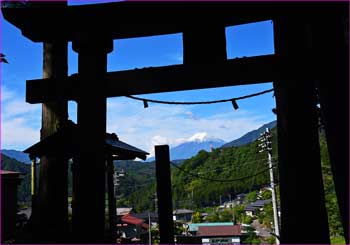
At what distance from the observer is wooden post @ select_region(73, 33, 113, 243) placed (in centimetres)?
247

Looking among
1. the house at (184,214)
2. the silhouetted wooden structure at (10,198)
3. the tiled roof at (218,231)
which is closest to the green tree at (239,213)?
the house at (184,214)

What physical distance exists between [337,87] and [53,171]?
253 centimetres

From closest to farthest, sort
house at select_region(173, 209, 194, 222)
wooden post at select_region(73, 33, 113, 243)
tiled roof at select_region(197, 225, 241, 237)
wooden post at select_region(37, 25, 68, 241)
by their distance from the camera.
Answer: wooden post at select_region(73, 33, 113, 243) → wooden post at select_region(37, 25, 68, 241) → tiled roof at select_region(197, 225, 241, 237) → house at select_region(173, 209, 194, 222)

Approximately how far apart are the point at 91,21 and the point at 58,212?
164 centimetres

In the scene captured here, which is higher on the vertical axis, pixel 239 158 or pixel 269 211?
pixel 239 158

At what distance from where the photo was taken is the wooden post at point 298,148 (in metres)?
2.24

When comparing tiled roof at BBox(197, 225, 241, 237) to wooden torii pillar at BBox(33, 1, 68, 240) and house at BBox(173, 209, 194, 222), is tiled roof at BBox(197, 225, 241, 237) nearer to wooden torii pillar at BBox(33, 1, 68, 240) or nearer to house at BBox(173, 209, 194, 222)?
house at BBox(173, 209, 194, 222)

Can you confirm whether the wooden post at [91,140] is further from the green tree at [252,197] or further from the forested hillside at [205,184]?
the green tree at [252,197]

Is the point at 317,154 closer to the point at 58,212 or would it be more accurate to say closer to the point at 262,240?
the point at 58,212

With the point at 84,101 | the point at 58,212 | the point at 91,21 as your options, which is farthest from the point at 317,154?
the point at 58,212

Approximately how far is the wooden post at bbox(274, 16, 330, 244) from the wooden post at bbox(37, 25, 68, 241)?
1830 millimetres

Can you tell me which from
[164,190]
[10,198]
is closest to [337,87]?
[164,190]

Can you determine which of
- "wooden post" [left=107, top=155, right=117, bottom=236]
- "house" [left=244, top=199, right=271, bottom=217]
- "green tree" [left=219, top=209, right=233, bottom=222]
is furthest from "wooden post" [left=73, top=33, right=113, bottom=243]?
"house" [left=244, top=199, right=271, bottom=217]

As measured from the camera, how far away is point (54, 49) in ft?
11.2
